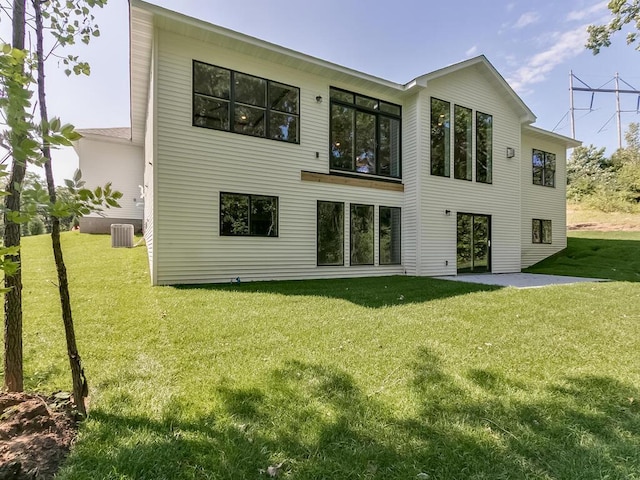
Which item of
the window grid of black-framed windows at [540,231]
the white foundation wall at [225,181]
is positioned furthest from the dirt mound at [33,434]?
the window grid of black-framed windows at [540,231]

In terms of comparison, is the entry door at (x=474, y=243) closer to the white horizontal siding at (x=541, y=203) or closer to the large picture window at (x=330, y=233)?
the white horizontal siding at (x=541, y=203)

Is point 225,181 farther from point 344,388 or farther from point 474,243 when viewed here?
point 474,243

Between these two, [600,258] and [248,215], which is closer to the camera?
[248,215]

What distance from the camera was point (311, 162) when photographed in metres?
9.34

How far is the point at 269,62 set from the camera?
8680mm

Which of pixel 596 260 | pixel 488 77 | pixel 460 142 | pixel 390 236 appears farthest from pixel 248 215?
pixel 596 260

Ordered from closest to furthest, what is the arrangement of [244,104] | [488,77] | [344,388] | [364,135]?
[344,388] < [244,104] < [364,135] < [488,77]

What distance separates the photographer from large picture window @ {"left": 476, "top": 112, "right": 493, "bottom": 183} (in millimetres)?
11805

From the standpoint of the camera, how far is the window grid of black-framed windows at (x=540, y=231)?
1436 cm

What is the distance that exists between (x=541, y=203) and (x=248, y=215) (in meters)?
12.9

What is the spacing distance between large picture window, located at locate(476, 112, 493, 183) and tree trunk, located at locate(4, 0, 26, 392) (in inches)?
477

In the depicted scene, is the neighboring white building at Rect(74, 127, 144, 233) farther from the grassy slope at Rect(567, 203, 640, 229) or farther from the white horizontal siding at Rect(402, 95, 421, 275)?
the grassy slope at Rect(567, 203, 640, 229)

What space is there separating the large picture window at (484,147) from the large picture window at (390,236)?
3489mm

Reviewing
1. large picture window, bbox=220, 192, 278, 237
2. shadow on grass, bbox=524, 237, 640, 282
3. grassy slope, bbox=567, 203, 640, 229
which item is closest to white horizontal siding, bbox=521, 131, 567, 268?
shadow on grass, bbox=524, 237, 640, 282
